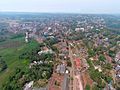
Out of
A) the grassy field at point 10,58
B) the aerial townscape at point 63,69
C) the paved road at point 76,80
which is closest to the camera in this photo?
the paved road at point 76,80

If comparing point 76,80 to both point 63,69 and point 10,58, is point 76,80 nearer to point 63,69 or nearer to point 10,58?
point 63,69

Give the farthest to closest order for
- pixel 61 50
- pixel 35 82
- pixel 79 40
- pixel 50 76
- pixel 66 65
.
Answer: pixel 79 40 → pixel 61 50 → pixel 66 65 → pixel 50 76 → pixel 35 82

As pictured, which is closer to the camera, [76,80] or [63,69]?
[76,80]

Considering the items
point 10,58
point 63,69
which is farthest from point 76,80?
point 10,58

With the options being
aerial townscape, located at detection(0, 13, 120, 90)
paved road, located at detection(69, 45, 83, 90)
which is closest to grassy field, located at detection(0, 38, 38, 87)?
aerial townscape, located at detection(0, 13, 120, 90)

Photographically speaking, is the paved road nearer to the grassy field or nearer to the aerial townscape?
the aerial townscape

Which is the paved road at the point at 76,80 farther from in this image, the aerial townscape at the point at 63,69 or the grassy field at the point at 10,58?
the grassy field at the point at 10,58

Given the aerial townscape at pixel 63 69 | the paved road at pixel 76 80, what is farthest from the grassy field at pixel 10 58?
the paved road at pixel 76 80

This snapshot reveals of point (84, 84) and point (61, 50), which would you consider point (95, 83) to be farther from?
point (61, 50)

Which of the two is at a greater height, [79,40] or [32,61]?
[32,61]

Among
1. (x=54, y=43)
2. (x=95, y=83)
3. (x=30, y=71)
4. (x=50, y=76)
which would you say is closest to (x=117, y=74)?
(x=95, y=83)

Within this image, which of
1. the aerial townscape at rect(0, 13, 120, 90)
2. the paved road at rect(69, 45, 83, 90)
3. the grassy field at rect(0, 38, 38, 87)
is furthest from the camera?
the grassy field at rect(0, 38, 38, 87)
